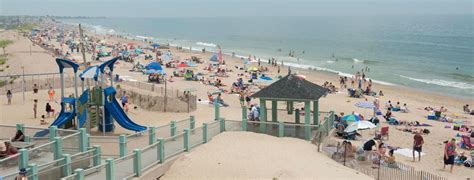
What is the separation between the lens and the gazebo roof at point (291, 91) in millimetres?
17125

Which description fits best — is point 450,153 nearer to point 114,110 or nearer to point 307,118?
point 307,118

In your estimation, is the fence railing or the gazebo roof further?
the gazebo roof

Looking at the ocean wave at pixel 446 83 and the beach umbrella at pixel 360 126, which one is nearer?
the beach umbrella at pixel 360 126

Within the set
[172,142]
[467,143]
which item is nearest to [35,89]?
[172,142]

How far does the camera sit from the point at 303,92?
677 inches

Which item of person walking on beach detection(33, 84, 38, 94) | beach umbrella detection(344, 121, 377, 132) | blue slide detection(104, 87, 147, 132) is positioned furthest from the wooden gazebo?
person walking on beach detection(33, 84, 38, 94)

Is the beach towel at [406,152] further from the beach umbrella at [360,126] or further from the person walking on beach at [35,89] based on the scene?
the person walking on beach at [35,89]

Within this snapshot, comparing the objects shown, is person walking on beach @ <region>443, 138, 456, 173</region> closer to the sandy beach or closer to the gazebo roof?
the sandy beach

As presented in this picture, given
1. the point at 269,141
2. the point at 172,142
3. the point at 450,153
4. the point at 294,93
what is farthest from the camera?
the point at 450,153

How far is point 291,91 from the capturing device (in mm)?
17266

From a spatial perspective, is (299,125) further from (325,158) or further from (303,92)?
(325,158)

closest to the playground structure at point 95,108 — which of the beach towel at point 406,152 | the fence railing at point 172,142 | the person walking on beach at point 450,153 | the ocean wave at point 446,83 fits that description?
the fence railing at point 172,142

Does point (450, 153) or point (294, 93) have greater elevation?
point (294, 93)

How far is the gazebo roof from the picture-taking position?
56.2ft
